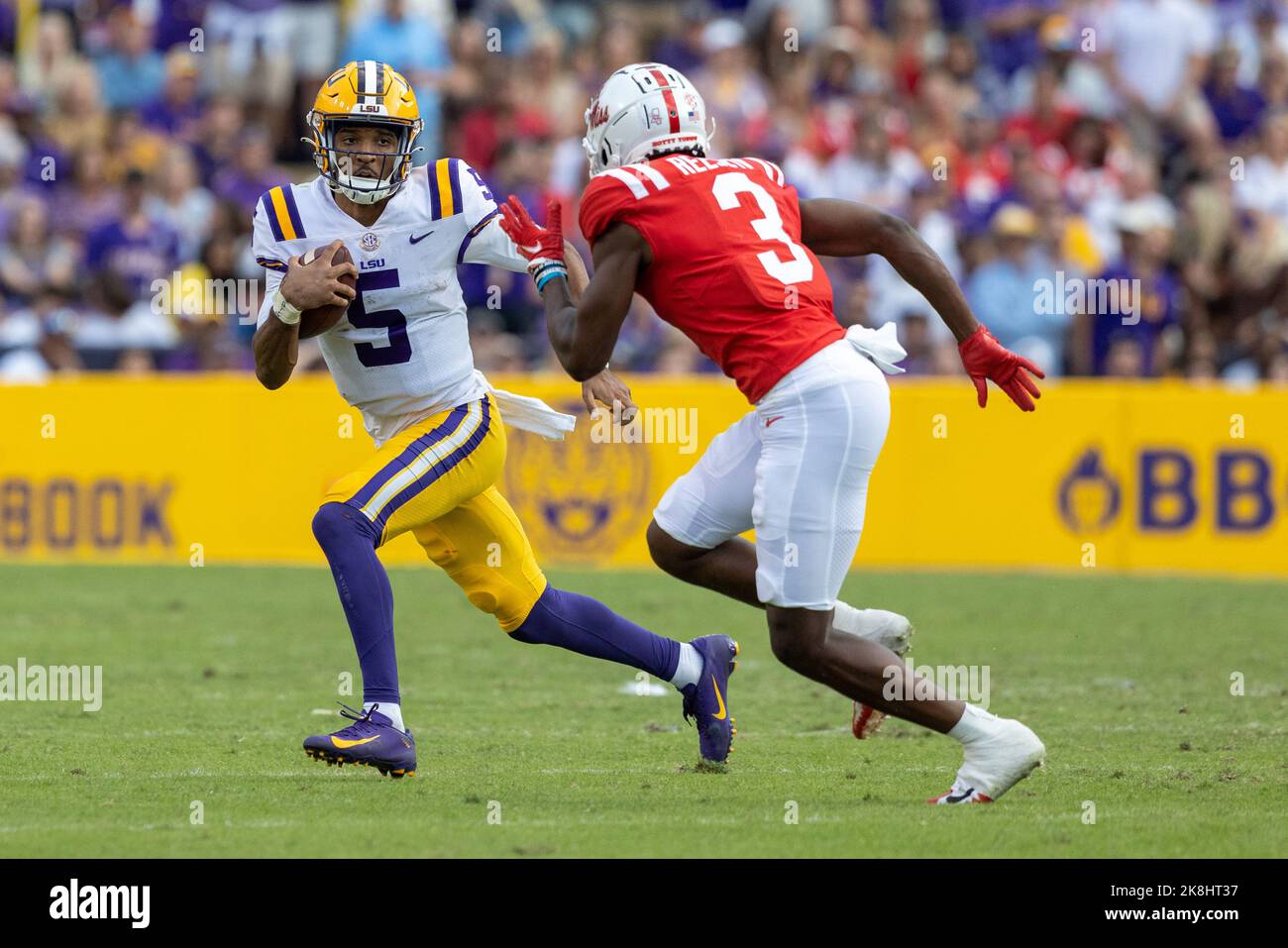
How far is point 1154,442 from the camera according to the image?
11750 mm

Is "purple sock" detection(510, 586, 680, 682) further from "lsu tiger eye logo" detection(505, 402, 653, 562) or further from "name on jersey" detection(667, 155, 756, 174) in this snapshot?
"lsu tiger eye logo" detection(505, 402, 653, 562)

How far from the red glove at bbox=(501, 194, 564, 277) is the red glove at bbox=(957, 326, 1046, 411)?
1.20 meters

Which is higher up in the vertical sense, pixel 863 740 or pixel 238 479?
pixel 238 479

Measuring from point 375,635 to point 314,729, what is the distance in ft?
3.51

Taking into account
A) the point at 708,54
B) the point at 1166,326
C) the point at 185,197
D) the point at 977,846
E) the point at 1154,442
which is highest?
the point at 708,54

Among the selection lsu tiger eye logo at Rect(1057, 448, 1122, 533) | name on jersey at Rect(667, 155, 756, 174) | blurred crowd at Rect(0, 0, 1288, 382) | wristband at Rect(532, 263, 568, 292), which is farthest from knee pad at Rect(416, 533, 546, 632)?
blurred crowd at Rect(0, 0, 1288, 382)

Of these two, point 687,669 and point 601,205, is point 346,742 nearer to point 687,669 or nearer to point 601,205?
point 687,669

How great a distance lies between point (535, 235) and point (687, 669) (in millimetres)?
1442

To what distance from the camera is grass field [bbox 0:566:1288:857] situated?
516cm

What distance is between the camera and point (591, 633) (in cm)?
632

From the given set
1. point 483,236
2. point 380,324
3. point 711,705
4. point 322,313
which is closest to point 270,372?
point 322,313

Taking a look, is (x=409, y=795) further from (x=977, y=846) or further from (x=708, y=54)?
(x=708, y=54)

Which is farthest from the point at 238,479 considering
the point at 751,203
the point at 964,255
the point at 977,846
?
the point at 977,846
